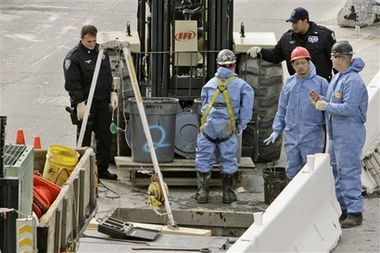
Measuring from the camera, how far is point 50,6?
2766 cm

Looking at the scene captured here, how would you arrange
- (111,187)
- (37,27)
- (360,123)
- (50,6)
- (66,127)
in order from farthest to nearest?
(50,6)
(37,27)
(66,127)
(111,187)
(360,123)

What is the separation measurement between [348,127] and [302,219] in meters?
1.88

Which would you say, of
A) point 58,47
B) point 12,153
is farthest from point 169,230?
point 58,47

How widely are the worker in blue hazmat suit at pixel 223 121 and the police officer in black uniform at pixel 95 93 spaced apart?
3.80 feet

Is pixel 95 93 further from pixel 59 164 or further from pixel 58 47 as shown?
pixel 58 47

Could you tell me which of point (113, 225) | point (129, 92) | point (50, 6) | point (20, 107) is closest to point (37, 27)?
point (50, 6)

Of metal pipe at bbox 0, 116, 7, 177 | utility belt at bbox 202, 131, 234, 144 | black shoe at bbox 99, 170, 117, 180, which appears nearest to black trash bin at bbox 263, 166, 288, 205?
utility belt at bbox 202, 131, 234, 144

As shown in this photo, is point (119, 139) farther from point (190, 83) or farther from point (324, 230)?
point (324, 230)

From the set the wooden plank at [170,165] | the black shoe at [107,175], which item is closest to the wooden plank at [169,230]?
the wooden plank at [170,165]

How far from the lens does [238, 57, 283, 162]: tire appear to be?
1473 cm

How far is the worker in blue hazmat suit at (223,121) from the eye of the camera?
13.1m

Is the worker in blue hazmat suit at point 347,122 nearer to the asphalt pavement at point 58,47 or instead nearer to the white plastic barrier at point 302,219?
the asphalt pavement at point 58,47

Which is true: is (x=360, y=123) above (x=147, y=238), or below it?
above

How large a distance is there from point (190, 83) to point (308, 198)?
409cm
